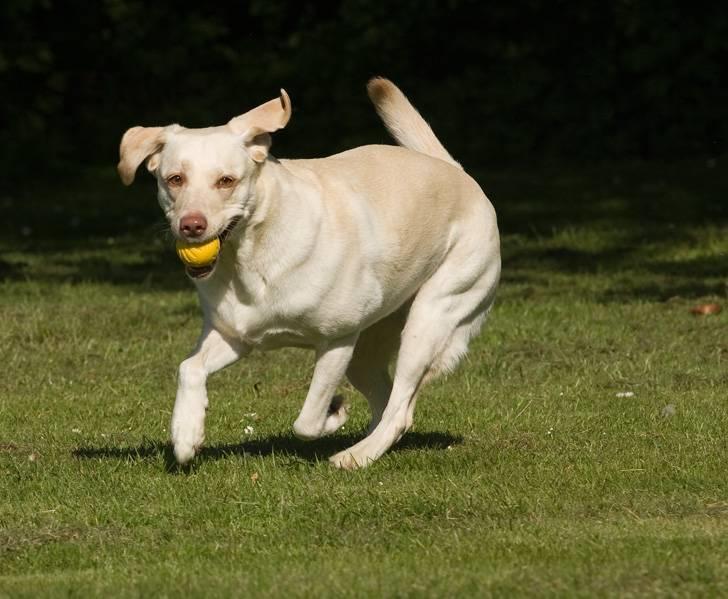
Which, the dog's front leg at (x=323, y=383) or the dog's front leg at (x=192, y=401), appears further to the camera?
the dog's front leg at (x=323, y=383)

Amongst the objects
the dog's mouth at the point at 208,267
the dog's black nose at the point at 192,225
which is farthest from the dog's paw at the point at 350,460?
the dog's black nose at the point at 192,225

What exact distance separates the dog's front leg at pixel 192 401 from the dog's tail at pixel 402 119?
1.65m

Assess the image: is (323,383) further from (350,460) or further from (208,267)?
(208,267)

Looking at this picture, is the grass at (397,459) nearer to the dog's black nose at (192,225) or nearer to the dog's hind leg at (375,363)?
the dog's hind leg at (375,363)

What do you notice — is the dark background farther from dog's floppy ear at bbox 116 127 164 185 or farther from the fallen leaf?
dog's floppy ear at bbox 116 127 164 185

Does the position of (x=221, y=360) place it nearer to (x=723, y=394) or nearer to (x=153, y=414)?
(x=153, y=414)

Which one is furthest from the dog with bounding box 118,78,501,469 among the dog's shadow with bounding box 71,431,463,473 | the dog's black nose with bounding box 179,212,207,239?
the dog's shadow with bounding box 71,431,463,473

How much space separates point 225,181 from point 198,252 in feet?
0.99

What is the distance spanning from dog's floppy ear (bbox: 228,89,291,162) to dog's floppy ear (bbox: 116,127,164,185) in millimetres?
292

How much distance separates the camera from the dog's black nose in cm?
573

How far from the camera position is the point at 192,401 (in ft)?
19.8

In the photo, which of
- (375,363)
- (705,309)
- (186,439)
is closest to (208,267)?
(186,439)

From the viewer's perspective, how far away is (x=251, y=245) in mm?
6094

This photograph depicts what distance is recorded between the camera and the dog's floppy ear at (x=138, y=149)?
615 cm
